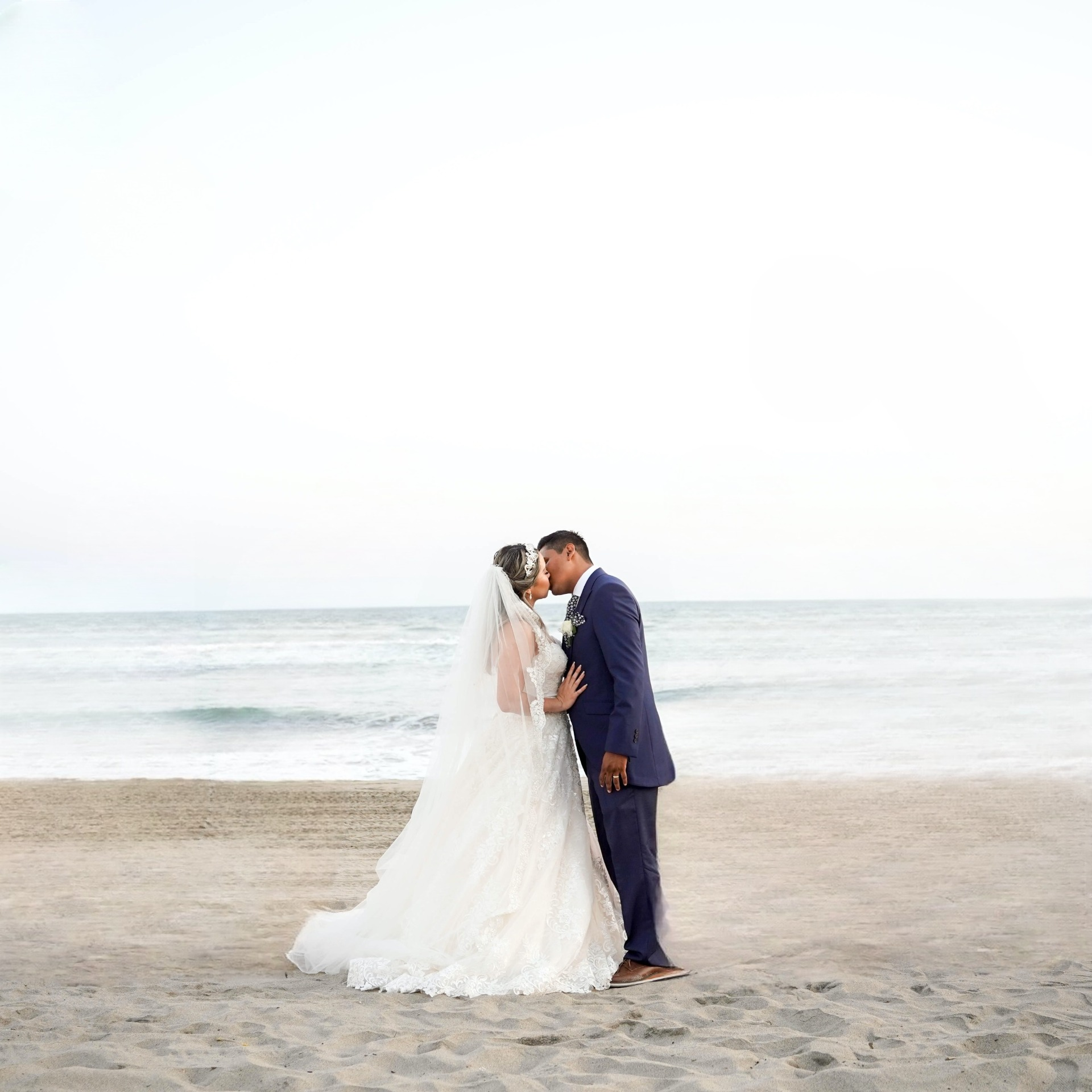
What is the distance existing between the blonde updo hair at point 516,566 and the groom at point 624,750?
0.58 feet

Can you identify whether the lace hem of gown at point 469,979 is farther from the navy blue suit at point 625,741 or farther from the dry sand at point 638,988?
the navy blue suit at point 625,741

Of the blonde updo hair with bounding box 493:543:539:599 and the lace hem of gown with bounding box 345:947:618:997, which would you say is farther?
the blonde updo hair with bounding box 493:543:539:599

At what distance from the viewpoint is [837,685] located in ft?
80.6

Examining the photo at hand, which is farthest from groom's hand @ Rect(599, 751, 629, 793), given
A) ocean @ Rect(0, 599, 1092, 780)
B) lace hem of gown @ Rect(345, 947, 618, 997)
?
ocean @ Rect(0, 599, 1092, 780)

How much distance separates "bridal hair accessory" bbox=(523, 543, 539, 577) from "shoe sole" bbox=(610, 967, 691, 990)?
1.85 m

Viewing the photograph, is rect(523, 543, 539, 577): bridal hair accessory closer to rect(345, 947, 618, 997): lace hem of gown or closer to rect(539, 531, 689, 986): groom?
rect(539, 531, 689, 986): groom

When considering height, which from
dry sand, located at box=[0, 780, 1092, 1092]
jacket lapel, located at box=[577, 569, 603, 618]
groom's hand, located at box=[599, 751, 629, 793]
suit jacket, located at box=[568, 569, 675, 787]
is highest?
jacket lapel, located at box=[577, 569, 603, 618]

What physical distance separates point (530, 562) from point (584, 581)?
10.7 inches

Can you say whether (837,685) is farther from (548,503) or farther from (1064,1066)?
(1064,1066)

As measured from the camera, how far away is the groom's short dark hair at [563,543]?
5156 millimetres

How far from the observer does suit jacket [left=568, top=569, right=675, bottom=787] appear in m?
4.78

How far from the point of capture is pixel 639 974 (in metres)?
4.64

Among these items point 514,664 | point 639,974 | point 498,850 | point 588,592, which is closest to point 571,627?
point 588,592

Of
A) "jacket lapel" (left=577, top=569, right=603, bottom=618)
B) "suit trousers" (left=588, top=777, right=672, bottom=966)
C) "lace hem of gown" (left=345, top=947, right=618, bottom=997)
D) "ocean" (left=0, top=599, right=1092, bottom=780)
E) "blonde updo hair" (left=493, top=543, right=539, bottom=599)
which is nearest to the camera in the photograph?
"lace hem of gown" (left=345, top=947, right=618, bottom=997)
